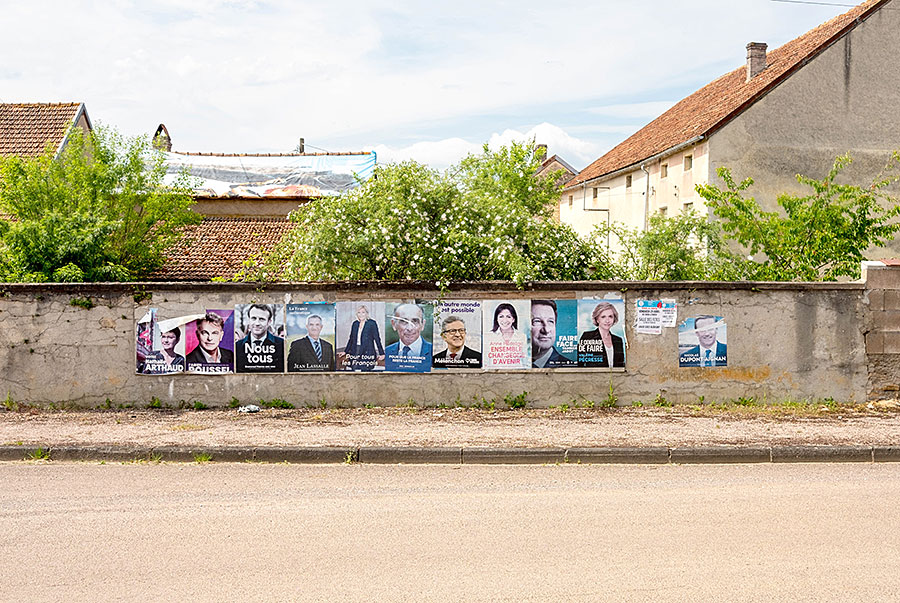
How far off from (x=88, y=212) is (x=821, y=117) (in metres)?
20.9

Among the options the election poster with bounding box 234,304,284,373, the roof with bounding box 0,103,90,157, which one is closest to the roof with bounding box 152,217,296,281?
the roof with bounding box 0,103,90,157

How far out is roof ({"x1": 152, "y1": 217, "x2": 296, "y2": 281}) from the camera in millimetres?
19391

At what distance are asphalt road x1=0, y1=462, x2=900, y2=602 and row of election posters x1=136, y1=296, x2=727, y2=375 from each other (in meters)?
3.08

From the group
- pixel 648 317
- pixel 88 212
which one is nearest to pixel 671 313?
pixel 648 317

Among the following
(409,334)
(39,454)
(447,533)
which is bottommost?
(447,533)

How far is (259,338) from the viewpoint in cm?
1196

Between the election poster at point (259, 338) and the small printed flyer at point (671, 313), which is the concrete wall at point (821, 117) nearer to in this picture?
the small printed flyer at point (671, 313)

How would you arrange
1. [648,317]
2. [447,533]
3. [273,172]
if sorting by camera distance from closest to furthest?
[447,533], [648,317], [273,172]

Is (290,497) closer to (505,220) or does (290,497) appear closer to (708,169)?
(505,220)

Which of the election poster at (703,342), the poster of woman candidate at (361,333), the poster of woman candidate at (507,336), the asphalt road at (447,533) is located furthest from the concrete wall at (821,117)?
the asphalt road at (447,533)

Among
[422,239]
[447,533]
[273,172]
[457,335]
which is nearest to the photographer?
[447,533]

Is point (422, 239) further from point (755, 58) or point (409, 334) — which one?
point (755, 58)

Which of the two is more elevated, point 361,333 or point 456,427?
point 361,333

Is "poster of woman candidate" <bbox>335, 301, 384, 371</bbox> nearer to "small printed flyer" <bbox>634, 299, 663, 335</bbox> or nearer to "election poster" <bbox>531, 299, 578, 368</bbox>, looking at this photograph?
"election poster" <bbox>531, 299, 578, 368</bbox>
